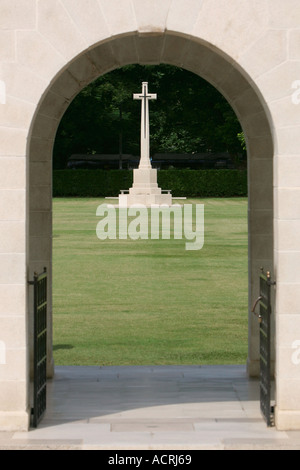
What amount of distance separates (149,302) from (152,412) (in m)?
9.22

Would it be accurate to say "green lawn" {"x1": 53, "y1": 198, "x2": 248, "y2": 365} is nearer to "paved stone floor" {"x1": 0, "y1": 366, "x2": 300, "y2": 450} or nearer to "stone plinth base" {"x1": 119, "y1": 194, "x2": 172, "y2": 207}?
"paved stone floor" {"x1": 0, "y1": 366, "x2": 300, "y2": 450}

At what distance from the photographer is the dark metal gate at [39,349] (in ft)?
29.1

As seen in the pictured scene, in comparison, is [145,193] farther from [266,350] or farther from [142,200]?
[266,350]

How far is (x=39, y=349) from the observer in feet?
30.7

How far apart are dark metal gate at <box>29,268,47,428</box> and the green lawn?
342 centimetres

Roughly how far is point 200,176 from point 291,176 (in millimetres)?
65746

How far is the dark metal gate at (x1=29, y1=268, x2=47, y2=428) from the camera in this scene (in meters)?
8.86

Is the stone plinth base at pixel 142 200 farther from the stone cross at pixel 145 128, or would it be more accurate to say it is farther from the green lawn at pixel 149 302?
the green lawn at pixel 149 302

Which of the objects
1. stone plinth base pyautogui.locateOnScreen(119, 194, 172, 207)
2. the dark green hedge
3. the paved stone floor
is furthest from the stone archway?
the dark green hedge

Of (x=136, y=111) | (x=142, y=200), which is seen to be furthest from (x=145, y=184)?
(x=136, y=111)

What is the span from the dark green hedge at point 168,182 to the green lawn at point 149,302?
138ft

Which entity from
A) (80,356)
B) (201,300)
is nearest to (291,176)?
(80,356)

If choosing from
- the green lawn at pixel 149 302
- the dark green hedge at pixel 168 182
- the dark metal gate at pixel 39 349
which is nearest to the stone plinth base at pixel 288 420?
the dark metal gate at pixel 39 349

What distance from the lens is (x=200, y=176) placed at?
74125mm
